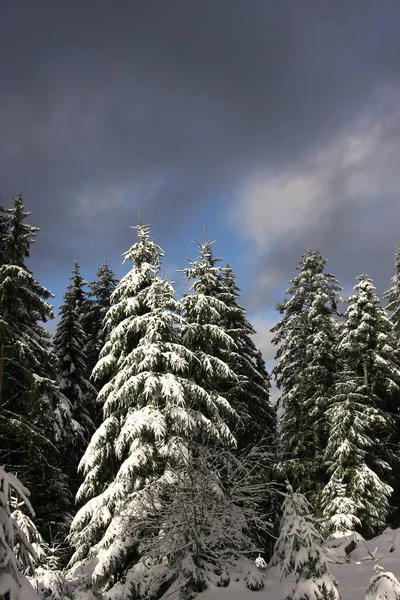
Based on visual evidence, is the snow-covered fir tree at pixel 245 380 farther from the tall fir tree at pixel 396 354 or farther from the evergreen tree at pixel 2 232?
the evergreen tree at pixel 2 232

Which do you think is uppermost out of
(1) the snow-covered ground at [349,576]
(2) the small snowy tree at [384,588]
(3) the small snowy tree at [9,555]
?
(3) the small snowy tree at [9,555]

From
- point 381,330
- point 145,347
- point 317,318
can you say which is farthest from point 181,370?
point 381,330

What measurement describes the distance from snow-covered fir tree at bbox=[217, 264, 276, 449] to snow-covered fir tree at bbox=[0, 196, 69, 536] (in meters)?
7.55

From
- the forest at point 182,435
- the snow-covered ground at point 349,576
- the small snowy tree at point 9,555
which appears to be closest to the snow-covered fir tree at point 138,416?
the forest at point 182,435

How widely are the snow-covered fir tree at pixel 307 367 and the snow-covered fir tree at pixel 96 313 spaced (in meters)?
10.8

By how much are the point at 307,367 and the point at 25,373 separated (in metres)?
14.4

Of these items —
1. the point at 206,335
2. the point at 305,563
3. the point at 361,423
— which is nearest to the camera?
the point at 305,563

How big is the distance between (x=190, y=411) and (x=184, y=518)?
3.51 m

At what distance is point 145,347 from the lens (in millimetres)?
15086

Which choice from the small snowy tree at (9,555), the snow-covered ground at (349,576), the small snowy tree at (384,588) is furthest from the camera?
the snow-covered ground at (349,576)

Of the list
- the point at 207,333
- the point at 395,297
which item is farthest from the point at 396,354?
the point at 207,333

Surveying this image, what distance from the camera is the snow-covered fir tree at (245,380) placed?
2091 cm

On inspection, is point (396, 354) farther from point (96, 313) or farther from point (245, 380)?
point (96, 313)

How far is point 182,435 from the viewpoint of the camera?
14383mm
